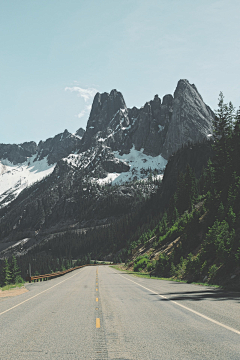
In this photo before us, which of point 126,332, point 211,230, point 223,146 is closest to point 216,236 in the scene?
point 211,230

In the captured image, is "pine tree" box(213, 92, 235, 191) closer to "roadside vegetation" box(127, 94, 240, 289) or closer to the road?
"roadside vegetation" box(127, 94, 240, 289)

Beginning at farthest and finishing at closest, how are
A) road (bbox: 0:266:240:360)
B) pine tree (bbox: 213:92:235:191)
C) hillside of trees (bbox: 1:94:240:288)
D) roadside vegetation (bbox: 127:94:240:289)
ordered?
pine tree (bbox: 213:92:235:191)
hillside of trees (bbox: 1:94:240:288)
roadside vegetation (bbox: 127:94:240:289)
road (bbox: 0:266:240:360)

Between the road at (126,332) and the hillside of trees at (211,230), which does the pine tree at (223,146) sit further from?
A: the road at (126,332)

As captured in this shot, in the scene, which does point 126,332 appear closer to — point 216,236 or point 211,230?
point 216,236

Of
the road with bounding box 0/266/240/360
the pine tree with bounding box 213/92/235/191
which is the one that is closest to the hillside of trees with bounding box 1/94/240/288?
the pine tree with bounding box 213/92/235/191

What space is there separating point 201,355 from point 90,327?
3867 mm

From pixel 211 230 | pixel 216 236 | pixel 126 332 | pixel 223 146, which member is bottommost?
pixel 126 332

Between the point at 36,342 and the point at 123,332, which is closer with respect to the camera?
the point at 36,342

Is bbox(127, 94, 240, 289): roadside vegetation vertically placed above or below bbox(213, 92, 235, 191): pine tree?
below

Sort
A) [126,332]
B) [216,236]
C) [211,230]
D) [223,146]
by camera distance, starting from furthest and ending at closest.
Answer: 1. [223,146]
2. [211,230]
3. [216,236]
4. [126,332]

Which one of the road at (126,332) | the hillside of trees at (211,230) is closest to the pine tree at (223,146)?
the hillside of trees at (211,230)

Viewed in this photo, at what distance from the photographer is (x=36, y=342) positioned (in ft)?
22.9

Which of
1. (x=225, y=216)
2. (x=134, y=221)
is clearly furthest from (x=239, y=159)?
(x=134, y=221)

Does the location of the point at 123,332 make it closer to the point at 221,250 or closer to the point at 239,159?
the point at 221,250
